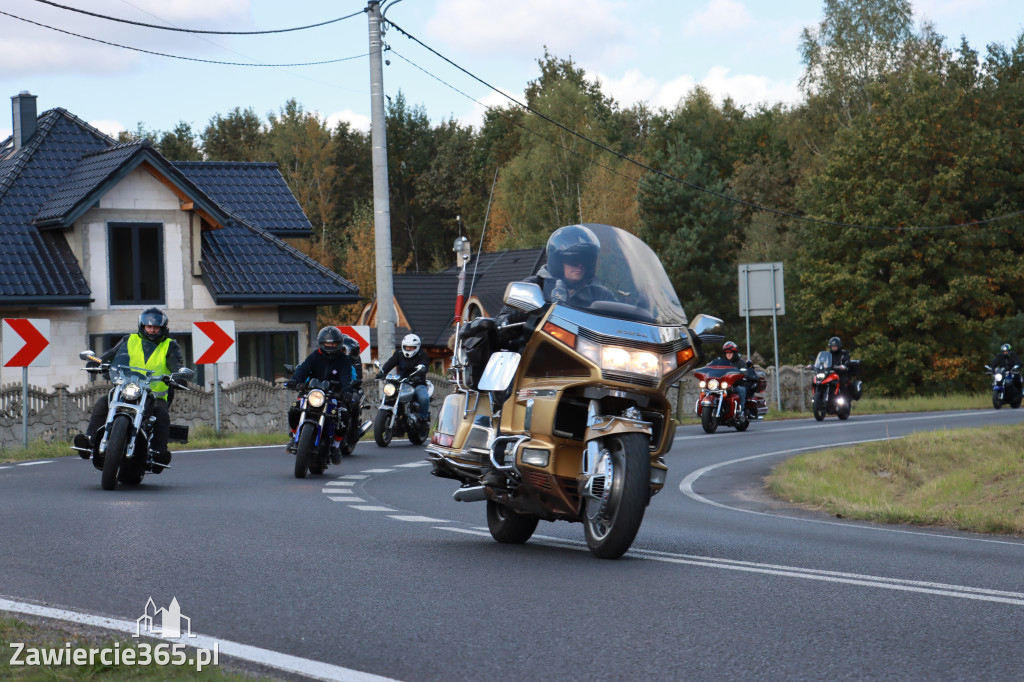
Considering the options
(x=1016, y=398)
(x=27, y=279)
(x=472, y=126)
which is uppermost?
(x=472, y=126)

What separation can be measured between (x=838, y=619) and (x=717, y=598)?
2.50 feet

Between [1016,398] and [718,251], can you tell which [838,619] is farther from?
[718,251]

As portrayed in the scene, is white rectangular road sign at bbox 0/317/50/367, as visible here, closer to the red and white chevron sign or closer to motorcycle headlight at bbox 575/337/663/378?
the red and white chevron sign

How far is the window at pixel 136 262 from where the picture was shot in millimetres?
32312

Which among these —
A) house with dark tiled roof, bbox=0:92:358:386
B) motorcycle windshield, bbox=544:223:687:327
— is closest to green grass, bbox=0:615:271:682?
motorcycle windshield, bbox=544:223:687:327

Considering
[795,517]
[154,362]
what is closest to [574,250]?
[795,517]

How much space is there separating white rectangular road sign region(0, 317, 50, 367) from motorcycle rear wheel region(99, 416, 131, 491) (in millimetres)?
8196

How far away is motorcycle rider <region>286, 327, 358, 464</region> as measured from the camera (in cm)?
1648

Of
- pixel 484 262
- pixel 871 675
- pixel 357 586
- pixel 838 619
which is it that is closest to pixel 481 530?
pixel 357 586

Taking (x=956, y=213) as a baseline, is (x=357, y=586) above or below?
below

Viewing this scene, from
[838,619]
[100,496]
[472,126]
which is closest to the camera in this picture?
[838,619]

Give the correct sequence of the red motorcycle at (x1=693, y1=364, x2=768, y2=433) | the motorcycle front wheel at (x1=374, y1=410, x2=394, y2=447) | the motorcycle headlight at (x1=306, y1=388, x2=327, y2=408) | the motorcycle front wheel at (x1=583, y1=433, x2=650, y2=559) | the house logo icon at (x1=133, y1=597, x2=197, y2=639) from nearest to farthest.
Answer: the house logo icon at (x1=133, y1=597, x2=197, y2=639)
the motorcycle front wheel at (x1=583, y1=433, x2=650, y2=559)
the motorcycle headlight at (x1=306, y1=388, x2=327, y2=408)
the motorcycle front wheel at (x1=374, y1=410, x2=394, y2=447)
the red motorcycle at (x1=693, y1=364, x2=768, y2=433)

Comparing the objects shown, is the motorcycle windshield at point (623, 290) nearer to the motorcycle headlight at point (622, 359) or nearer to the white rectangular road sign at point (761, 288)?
the motorcycle headlight at point (622, 359)

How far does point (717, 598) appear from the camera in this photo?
272 inches
